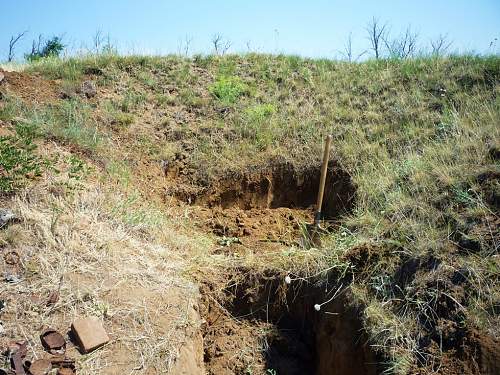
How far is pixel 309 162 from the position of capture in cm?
645

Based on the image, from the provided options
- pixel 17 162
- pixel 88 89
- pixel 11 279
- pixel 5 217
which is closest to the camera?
pixel 11 279

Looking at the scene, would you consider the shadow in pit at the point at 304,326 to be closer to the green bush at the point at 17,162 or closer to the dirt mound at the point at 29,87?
the green bush at the point at 17,162

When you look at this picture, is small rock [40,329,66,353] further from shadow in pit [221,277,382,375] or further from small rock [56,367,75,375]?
shadow in pit [221,277,382,375]

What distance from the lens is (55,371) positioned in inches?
132

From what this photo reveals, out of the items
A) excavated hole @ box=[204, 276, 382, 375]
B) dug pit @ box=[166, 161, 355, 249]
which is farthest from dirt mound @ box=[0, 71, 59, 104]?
excavated hole @ box=[204, 276, 382, 375]

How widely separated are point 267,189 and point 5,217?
3.30 meters

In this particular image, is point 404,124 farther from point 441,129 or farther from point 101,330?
point 101,330

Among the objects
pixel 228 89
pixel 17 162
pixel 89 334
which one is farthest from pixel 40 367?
pixel 228 89

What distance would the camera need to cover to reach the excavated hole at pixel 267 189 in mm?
6355

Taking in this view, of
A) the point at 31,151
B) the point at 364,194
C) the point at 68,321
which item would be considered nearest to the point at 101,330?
the point at 68,321

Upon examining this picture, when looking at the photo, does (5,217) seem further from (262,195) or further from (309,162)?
(309,162)

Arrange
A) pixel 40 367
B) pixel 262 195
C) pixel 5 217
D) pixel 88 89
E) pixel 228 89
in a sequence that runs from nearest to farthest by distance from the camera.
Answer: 1. pixel 40 367
2. pixel 5 217
3. pixel 262 195
4. pixel 88 89
5. pixel 228 89

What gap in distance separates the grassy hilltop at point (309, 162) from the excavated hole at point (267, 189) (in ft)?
0.17

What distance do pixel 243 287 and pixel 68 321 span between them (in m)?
1.80
